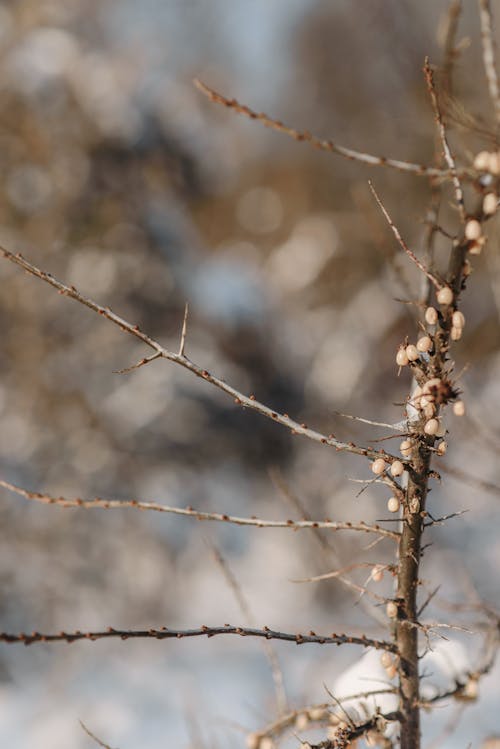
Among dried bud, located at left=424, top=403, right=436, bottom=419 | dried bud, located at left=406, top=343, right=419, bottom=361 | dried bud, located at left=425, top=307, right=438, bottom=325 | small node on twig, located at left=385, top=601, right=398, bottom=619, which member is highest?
dried bud, located at left=425, top=307, right=438, bottom=325

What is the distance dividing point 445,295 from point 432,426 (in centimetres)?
23

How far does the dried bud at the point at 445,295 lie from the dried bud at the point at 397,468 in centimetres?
30

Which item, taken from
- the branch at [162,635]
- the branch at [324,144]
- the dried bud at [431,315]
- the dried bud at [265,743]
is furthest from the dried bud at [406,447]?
the dried bud at [265,743]

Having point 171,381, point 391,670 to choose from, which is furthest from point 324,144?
point 171,381

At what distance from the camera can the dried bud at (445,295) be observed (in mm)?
1026

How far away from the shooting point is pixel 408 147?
6.31 meters

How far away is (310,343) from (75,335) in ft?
7.45

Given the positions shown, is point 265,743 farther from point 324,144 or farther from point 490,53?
point 490,53

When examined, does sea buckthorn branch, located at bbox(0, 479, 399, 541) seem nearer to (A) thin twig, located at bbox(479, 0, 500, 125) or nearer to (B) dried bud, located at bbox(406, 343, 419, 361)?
(B) dried bud, located at bbox(406, 343, 419, 361)

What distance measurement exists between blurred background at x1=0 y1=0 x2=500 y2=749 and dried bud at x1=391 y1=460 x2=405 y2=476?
8.97 feet

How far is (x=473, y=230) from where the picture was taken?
97 centimetres

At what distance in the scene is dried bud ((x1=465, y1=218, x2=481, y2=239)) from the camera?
971 mm

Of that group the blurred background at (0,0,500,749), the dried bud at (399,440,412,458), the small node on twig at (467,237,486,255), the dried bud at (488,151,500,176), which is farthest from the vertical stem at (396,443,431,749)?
the blurred background at (0,0,500,749)

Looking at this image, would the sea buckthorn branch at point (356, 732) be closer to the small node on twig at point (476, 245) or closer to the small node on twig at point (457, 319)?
the small node on twig at point (457, 319)
